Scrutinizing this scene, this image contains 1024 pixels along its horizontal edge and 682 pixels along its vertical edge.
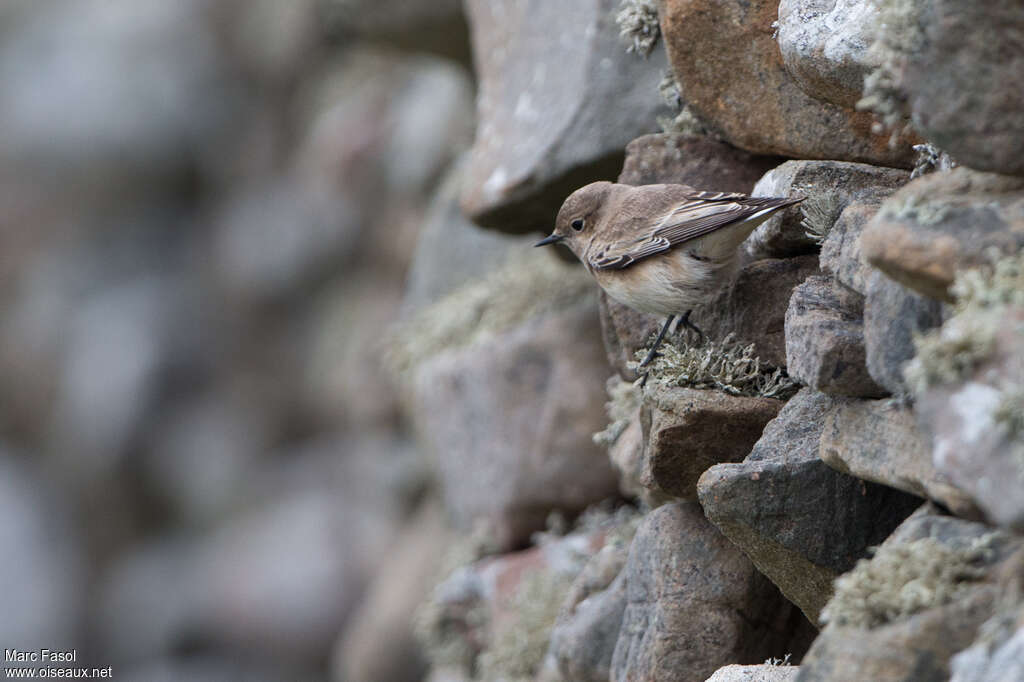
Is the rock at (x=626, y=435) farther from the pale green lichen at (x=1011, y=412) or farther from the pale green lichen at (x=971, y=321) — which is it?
the pale green lichen at (x=1011, y=412)

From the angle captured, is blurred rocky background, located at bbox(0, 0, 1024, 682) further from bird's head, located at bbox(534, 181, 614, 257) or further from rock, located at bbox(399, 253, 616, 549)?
bird's head, located at bbox(534, 181, 614, 257)

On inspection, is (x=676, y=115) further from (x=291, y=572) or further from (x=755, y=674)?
(x=291, y=572)

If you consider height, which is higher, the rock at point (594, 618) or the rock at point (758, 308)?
the rock at point (758, 308)

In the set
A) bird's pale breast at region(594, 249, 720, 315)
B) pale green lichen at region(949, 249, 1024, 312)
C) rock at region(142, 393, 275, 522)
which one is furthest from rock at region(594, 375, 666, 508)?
rock at region(142, 393, 275, 522)

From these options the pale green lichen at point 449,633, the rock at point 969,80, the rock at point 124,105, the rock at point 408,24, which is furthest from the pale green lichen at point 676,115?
the rock at point 124,105

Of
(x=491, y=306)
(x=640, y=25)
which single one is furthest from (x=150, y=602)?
(x=640, y=25)
